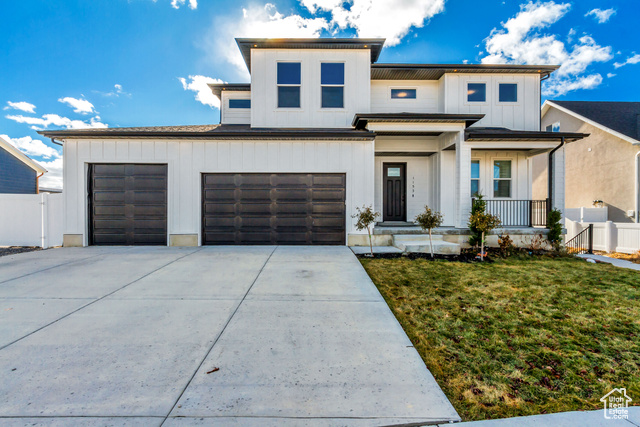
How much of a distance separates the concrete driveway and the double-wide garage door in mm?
3467

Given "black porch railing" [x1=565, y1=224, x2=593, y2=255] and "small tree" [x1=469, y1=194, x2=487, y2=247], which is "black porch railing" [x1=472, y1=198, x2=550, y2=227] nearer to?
"black porch railing" [x1=565, y1=224, x2=593, y2=255]

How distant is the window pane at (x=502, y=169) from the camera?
32.7 ft

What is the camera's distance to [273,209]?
8336 mm

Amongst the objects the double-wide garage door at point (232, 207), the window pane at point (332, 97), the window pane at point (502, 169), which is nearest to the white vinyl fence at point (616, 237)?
the window pane at point (502, 169)

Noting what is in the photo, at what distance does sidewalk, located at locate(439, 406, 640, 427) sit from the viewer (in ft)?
5.76

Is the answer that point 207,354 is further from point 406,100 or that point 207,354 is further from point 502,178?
point 502,178

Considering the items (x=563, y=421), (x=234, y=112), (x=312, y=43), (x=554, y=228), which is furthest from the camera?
(x=234, y=112)

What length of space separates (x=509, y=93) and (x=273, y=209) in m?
10.1

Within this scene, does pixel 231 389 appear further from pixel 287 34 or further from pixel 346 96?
pixel 287 34

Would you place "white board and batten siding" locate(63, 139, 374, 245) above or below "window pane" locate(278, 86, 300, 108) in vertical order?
below

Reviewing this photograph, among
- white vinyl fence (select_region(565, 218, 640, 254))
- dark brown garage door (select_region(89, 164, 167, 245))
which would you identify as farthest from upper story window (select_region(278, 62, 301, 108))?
white vinyl fence (select_region(565, 218, 640, 254))

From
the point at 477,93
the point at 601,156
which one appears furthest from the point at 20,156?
the point at 601,156

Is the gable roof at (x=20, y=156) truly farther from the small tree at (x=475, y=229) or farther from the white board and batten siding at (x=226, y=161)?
the small tree at (x=475, y=229)

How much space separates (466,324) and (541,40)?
16139 mm
